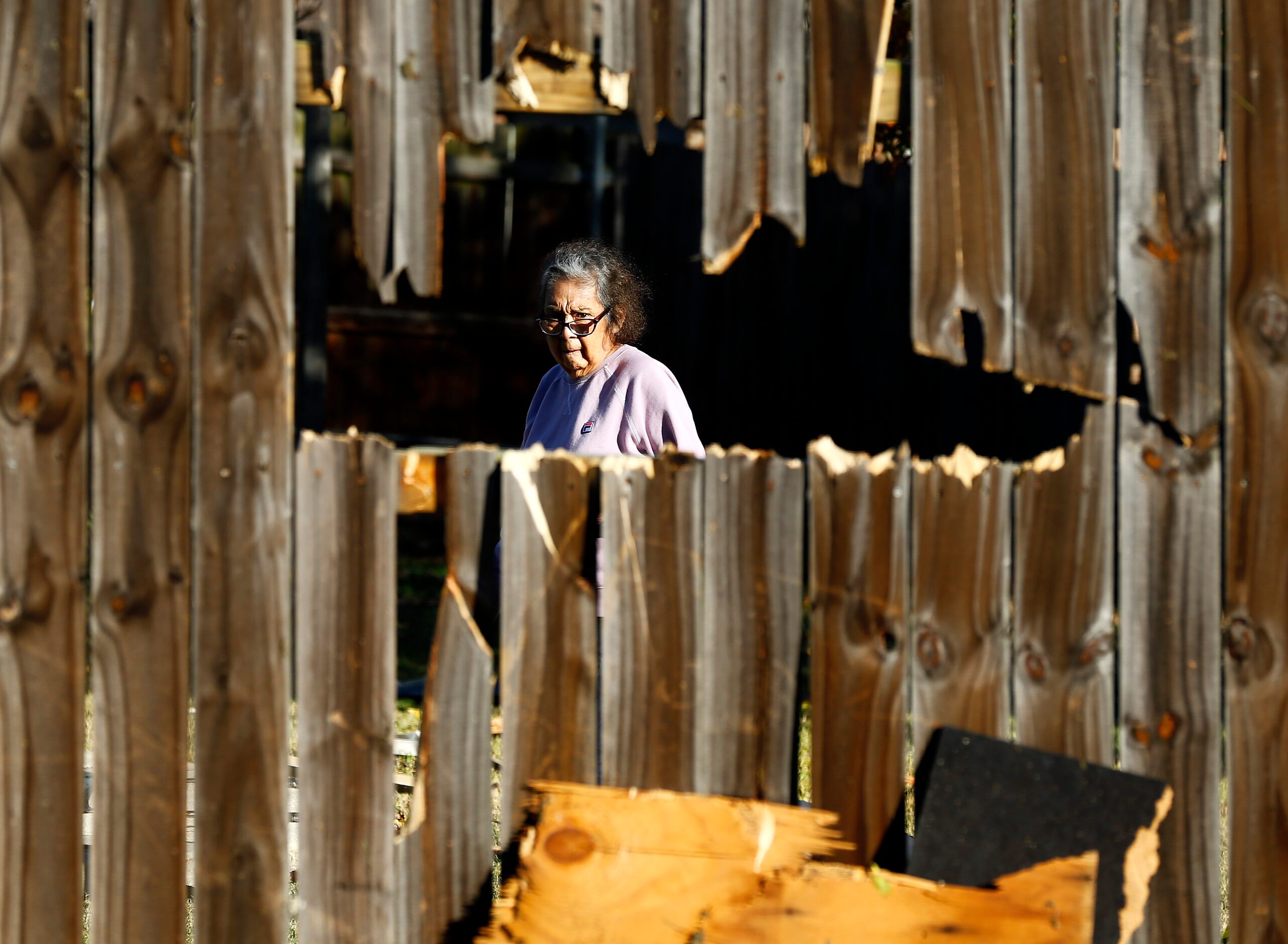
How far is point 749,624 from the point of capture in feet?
7.59

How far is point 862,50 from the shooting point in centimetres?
228

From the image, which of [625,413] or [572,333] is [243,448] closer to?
[625,413]

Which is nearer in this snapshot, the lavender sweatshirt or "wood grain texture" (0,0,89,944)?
"wood grain texture" (0,0,89,944)

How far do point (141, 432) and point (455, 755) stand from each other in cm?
78

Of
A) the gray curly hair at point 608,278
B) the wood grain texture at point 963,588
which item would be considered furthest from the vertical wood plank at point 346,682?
the gray curly hair at point 608,278

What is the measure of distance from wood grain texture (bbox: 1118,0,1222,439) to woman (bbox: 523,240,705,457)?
1.39 m

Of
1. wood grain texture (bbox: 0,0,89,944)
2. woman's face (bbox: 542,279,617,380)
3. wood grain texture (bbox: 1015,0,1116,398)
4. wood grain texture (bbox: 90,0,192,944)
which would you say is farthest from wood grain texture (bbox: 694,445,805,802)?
woman's face (bbox: 542,279,617,380)

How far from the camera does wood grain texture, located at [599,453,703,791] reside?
2.30m

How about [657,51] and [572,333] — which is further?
[572,333]

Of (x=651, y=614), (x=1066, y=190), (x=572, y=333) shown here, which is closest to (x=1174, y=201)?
(x=1066, y=190)

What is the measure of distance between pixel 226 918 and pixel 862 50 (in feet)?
6.14

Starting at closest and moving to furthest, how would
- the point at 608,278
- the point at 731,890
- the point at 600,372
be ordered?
the point at 731,890
the point at 600,372
the point at 608,278

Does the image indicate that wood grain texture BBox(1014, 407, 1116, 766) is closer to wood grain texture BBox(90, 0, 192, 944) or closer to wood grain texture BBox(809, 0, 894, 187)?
wood grain texture BBox(809, 0, 894, 187)

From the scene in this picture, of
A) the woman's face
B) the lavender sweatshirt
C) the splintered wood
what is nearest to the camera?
the splintered wood
